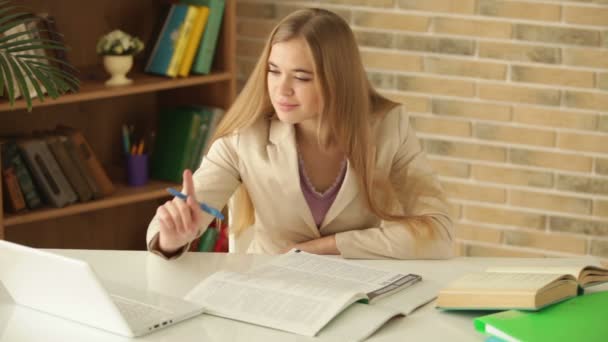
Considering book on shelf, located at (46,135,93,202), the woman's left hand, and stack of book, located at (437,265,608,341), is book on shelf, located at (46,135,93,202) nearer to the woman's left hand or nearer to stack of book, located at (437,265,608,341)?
the woman's left hand

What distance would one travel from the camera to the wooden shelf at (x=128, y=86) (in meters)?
3.15

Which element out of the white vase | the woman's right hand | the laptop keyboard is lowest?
the laptop keyboard

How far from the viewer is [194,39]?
3.52 metres

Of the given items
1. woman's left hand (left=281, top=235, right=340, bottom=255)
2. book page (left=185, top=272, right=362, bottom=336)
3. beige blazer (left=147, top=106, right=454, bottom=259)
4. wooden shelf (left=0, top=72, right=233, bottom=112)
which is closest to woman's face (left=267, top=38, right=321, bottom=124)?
beige blazer (left=147, top=106, right=454, bottom=259)

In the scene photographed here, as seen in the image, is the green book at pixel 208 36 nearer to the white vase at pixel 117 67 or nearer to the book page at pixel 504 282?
the white vase at pixel 117 67

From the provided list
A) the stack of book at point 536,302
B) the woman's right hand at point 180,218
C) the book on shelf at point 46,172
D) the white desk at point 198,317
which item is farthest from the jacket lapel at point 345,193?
the book on shelf at point 46,172

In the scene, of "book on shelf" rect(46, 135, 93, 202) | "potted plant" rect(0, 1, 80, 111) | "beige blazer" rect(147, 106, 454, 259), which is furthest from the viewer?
"book on shelf" rect(46, 135, 93, 202)

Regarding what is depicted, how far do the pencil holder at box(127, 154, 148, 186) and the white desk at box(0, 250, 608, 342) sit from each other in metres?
1.58

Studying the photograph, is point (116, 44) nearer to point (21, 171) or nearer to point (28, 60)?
point (21, 171)

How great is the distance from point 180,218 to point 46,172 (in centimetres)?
150

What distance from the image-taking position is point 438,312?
5.57ft

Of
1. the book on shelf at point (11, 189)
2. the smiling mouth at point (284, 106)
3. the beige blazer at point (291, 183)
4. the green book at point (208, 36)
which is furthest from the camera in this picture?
the green book at point (208, 36)

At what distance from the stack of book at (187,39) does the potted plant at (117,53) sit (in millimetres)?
163

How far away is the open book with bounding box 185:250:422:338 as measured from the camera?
5.32 feet
